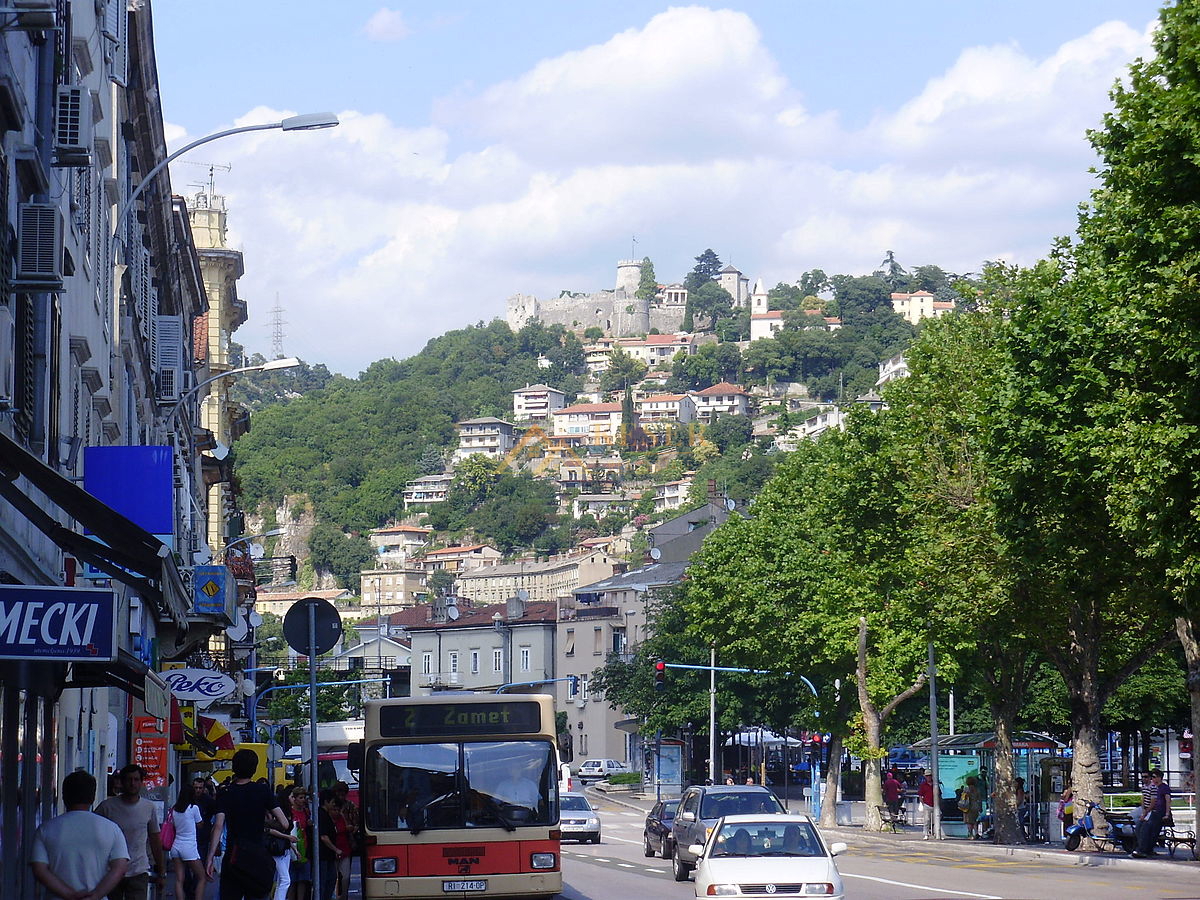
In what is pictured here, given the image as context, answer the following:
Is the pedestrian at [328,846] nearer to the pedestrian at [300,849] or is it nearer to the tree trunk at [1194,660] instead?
the pedestrian at [300,849]

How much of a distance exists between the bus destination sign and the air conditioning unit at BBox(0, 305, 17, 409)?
5693mm

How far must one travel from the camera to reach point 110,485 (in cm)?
2184

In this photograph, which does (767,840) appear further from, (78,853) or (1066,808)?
(1066,808)

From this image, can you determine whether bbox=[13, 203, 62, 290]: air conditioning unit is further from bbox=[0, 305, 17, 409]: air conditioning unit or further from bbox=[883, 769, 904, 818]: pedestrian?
bbox=[883, 769, 904, 818]: pedestrian

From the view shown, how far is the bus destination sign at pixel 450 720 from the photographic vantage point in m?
19.3

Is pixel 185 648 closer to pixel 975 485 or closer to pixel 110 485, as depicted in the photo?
pixel 110 485

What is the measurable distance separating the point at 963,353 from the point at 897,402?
15.3 feet

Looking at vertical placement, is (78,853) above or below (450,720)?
below

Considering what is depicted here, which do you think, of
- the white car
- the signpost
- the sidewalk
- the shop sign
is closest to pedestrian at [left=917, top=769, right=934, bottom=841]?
the sidewalk

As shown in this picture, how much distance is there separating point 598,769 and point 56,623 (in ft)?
301

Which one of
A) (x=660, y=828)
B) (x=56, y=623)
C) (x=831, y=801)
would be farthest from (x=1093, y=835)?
(x=56, y=623)

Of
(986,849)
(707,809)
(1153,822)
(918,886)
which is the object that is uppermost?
(707,809)

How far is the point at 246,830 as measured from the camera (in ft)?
52.7

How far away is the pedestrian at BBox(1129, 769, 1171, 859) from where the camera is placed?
33938mm
